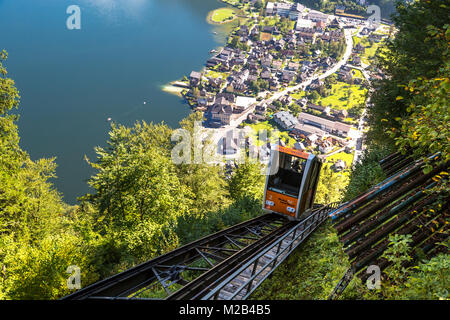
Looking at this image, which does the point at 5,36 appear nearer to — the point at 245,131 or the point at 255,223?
the point at 245,131

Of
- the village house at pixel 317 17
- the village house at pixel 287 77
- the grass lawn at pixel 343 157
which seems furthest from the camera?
the village house at pixel 317 17

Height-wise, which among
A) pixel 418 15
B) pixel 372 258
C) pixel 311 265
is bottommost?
pixel 311 265

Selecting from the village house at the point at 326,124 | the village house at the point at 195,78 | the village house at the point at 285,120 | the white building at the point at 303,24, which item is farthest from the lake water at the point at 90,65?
the white building at the point at 303,24

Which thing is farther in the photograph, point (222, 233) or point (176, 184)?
point (176, 184)

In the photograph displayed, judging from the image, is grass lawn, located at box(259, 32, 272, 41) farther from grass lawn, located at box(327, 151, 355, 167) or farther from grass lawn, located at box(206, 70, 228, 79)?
grass lawn, located at box(327, 151, 355, 167)

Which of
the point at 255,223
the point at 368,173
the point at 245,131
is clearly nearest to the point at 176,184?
the point at 255,223

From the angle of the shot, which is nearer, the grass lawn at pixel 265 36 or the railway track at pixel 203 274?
the railway track at pixel 203 274

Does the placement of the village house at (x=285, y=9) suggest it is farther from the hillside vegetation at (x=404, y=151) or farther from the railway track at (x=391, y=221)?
the railway track at (x=391, y=221)
